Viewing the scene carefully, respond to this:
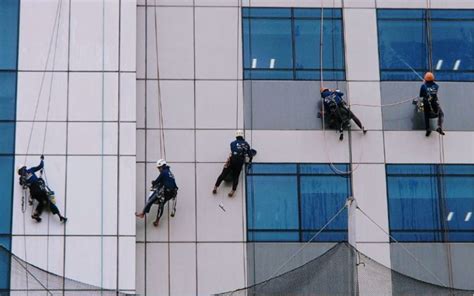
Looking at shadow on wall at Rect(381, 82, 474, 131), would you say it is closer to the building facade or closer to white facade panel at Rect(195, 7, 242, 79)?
the building facade

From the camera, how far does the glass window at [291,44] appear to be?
29953 millimetres

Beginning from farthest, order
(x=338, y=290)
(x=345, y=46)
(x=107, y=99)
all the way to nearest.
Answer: (x=345, y=46) → (x=107, y=99) → (x=338, y=290)

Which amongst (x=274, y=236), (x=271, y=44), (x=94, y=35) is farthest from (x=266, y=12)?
(x=274, y=236)

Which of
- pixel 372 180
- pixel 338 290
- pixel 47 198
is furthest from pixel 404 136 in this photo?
pixel 47 198

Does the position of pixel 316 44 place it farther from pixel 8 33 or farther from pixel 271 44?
pixel 8 33

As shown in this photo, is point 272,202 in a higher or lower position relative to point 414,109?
lower

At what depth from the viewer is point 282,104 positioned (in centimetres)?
2969

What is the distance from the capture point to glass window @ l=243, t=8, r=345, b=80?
30.0 m

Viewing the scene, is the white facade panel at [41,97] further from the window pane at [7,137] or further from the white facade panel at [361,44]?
the white facade panel at [361,44]

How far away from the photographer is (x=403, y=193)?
96.2 feet

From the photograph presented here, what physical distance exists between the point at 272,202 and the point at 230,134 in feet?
5.96

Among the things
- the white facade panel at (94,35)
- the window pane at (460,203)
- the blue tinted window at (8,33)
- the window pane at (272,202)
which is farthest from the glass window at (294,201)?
the blue tinted window at (8,33)

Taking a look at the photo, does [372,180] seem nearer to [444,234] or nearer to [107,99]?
[444,234]

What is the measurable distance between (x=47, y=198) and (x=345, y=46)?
7907 mm
